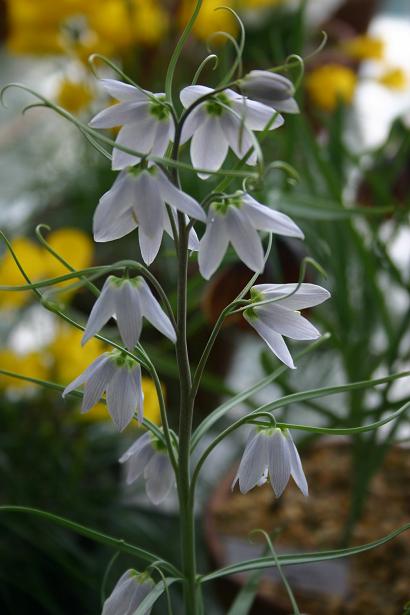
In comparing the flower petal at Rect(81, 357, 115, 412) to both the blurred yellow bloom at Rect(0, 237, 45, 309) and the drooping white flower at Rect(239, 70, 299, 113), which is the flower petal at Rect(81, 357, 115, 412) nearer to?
the drooping white flower at Rect(239, 70, 299, 113)

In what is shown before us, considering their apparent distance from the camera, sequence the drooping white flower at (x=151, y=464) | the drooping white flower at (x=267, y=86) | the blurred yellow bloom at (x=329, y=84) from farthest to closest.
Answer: the blurred yellow bloom at (x=329, y=84) → the drooping white flower at (x=151, y=464) → the drooping white flower at (x=267, y=86)

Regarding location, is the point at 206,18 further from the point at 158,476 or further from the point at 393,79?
the point at 158,476

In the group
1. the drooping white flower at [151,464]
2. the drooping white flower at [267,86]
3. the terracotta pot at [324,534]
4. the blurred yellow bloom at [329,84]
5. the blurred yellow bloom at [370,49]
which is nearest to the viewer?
the drooping white flower at [267,86]

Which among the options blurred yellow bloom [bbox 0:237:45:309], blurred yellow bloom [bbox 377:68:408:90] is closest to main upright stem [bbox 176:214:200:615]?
blurred yellow bloom [bbox 0:237:45:309]

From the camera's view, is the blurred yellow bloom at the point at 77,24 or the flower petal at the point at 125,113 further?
the blurred yellow bloom at the point at 77,24

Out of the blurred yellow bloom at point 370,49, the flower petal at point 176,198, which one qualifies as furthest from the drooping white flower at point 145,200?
the blurred yellow bloom at point 370,49

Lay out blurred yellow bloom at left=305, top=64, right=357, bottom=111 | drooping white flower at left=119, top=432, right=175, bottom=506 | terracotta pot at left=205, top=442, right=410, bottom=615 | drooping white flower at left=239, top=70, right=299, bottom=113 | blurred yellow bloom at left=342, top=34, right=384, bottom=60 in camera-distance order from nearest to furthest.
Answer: drooping white flower at left=239, top=70, right=299, bottom=113, drooping white flower at left=119, top=432, right=175, bottom=506, terracotta pot at left=205, top=442, right=410, bottom=615, blurred yellow bloom at left=305, top=64, right=357, bottom=111, blurred yellow bloom at left=342, top=34, right=384, bottom=60

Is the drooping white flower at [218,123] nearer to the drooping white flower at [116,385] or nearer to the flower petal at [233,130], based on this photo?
the flower petal at [233,130]
